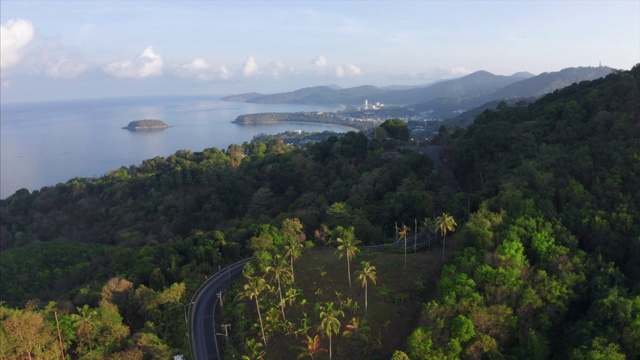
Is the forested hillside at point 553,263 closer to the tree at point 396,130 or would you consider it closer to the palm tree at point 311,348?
the palm tree at point 311,348

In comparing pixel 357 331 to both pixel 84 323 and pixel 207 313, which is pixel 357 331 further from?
pixel 84 323

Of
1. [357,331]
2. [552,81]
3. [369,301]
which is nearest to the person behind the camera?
[357,331]

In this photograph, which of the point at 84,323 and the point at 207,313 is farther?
the point at 207,313

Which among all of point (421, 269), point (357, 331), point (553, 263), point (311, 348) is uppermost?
point (553, 263)

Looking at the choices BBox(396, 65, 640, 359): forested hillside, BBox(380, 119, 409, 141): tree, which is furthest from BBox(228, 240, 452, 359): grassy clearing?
BBox(380, 119, 409, 141): tree

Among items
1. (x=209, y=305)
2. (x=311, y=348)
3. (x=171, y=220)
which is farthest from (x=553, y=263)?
(x=171, y=220)

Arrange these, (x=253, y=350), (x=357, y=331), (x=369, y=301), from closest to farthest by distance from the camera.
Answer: (x=357, y=331)
(x=253, y=350)
(x=369, y=301)

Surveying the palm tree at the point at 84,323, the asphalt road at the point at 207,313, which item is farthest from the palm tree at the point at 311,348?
the palm tree at the point at 84,323

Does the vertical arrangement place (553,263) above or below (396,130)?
below

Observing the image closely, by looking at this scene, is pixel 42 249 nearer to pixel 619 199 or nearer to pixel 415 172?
pixel 415 172
